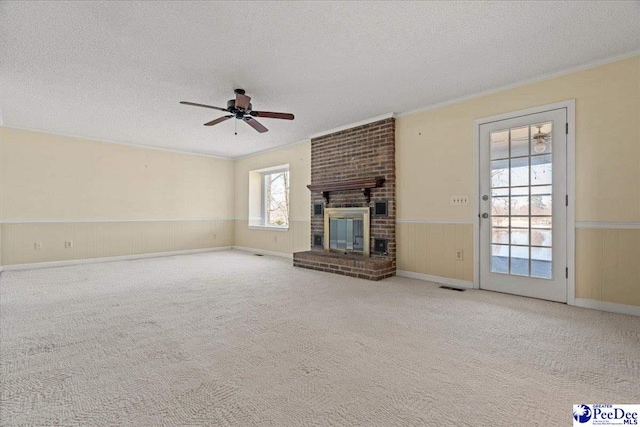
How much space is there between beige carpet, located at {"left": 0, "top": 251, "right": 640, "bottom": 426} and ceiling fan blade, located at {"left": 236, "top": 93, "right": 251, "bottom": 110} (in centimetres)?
220

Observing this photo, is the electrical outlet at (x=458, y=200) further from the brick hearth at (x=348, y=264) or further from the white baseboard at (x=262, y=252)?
the white baseboard at (x=262, y=252)

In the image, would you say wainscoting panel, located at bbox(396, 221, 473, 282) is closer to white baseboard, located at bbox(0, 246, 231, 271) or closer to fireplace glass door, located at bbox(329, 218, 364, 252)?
fireplace glass door, located at bbox(329, 218, 364, 252)

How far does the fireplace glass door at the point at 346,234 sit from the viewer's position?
16.5 ft

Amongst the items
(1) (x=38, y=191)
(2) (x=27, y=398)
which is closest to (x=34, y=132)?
(1) (x=38, y=191)

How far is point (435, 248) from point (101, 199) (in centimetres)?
620

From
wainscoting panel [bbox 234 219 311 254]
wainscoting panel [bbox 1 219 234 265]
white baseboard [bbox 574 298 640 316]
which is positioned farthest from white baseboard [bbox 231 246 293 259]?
white baseboard [bbox 574 298 640 316]

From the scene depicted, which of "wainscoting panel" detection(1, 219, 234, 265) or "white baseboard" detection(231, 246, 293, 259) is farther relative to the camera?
"white baseboard" detection(231, 246, 293, 259)

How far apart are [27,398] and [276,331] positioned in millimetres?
1466

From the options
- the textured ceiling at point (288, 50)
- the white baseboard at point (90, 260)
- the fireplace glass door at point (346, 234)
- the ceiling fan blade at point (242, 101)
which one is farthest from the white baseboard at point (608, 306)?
the white baseboard at point (90, 260)

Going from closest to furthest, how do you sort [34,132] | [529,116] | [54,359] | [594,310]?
[54,359] → [594,310] → [529,116] → [34,132]

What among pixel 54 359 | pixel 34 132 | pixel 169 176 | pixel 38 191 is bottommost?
pixel 54 359

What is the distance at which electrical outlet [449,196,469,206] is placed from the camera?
13.1ft

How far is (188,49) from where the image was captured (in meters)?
2.72

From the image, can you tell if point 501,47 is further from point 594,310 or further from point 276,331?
point 276,331
